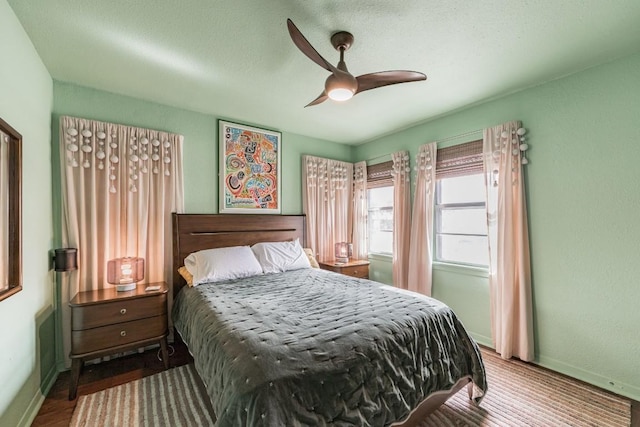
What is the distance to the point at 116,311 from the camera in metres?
2.20

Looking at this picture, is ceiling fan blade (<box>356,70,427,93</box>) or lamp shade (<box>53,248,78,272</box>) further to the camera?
lamp shade (<box>53,248,78,272</box>)

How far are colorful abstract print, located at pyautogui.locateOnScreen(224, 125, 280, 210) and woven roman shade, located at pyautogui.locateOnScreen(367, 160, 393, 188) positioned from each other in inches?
56.9

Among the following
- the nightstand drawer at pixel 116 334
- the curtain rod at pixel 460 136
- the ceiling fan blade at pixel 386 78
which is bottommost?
the nightstand drawer at pixel 116 334

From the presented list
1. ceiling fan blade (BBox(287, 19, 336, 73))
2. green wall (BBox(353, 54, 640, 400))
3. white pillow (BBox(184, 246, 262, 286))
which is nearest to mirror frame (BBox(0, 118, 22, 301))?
white pillow (BBox(184, 246, 262, 286))

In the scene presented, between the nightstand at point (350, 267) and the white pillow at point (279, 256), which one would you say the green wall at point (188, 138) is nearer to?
the white pillow at point (279, 256)

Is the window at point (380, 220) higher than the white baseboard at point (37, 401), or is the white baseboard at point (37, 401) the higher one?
the window at point (380, 220)

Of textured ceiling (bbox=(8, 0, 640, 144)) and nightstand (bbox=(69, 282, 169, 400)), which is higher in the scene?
textured ceiling (bbox=(8, 0, 640, 144))

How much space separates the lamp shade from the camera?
2178mm

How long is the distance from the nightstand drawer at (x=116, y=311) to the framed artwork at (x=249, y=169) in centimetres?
121

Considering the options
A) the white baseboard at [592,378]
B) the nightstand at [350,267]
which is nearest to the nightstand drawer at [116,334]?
the nightstand at [350,267]

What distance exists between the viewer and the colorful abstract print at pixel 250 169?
3279 mm

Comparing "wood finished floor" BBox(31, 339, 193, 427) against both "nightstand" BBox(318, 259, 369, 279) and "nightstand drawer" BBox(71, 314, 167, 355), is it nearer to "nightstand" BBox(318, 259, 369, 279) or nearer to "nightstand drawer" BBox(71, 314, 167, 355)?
"nightstand drawer" BBox(71, 314, 167, 355)

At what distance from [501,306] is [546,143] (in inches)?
61.1

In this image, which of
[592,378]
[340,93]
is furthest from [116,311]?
[592,378]
